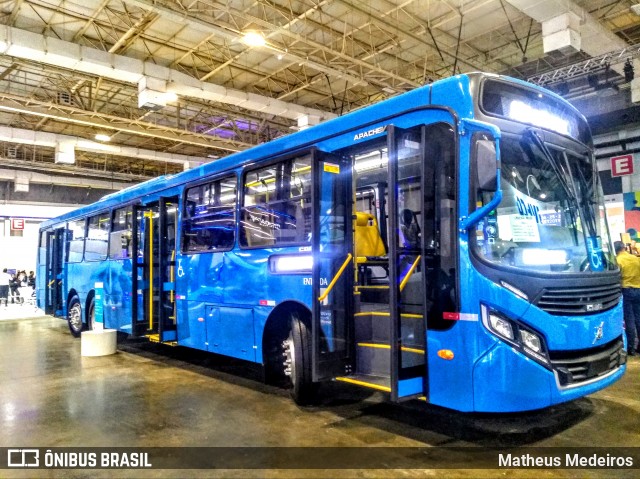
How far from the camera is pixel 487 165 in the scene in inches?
140

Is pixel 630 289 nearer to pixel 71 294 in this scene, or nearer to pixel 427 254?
pixel 427 254

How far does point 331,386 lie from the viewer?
6109 mm

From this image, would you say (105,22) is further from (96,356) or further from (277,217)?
(277,217)

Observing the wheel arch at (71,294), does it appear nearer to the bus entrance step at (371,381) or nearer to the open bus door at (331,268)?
the open bus door at (331,268)

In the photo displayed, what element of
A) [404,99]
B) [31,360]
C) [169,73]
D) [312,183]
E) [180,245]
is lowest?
[31,360]

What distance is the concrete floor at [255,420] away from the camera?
404cm

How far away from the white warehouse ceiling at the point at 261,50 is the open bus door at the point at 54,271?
3.79 m

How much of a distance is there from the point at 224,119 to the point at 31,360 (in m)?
10.8

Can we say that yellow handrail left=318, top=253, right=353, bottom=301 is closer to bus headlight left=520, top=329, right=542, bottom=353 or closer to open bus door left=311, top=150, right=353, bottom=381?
open bus door left=311, top=150, right=353, bottom=381

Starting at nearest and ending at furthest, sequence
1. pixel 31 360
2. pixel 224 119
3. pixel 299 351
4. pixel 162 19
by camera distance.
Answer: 1. pixel 299 351
2. pixel 31 360
3. pixel 162 19
4. pixel 224 119

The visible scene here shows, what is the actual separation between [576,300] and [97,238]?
8.83m

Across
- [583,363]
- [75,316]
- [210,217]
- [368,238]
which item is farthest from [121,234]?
[583,363]

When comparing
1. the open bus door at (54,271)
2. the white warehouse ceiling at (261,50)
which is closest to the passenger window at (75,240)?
the open bus door at (54,271)

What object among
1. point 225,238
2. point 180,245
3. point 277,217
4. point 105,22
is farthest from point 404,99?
point 105,22
